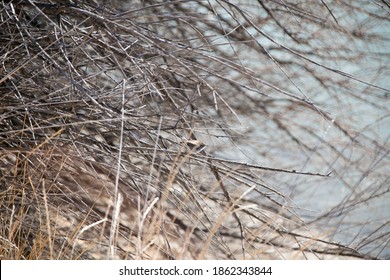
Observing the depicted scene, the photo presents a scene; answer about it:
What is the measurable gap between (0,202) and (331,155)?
2070mm

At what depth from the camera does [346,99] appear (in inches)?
163

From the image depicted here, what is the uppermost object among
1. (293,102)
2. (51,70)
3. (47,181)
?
(51,70)

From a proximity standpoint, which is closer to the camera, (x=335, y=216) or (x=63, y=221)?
(x=63, y=221)

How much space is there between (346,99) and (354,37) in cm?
33

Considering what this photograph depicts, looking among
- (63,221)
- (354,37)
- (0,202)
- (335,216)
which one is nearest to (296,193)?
(335,216)

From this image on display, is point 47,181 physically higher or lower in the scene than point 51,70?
lower

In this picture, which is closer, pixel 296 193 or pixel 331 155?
pixel 296 193

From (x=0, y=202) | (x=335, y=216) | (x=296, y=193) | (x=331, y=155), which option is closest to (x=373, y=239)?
(x=335, y=216)
